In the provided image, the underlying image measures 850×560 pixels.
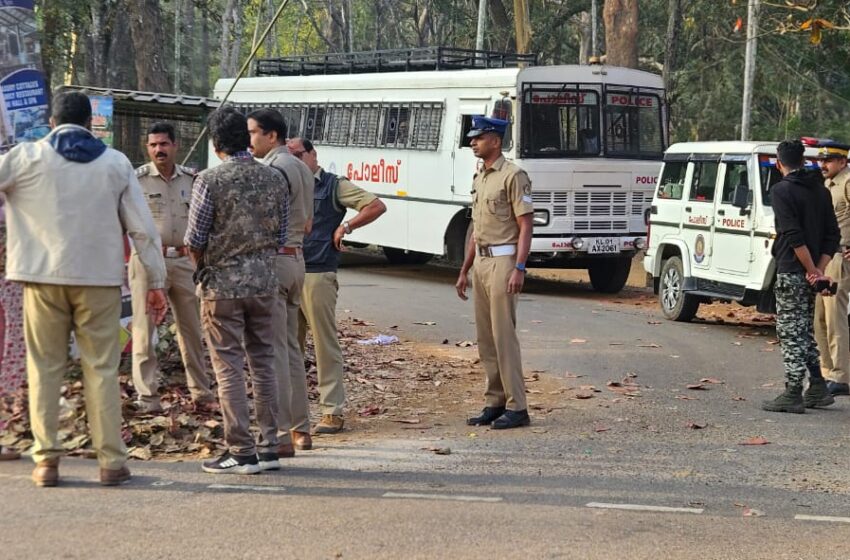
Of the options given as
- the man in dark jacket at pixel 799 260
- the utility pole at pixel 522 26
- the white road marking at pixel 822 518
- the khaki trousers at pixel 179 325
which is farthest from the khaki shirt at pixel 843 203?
the utility pole at pixel 522 26

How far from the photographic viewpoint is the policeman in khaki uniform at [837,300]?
10524 millimetres

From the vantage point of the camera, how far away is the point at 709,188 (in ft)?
49.2

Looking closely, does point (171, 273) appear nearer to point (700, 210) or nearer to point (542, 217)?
point (700, 210)

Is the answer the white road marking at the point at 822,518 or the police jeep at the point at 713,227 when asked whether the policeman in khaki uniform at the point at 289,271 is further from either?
the police jeep at the point at 713,227

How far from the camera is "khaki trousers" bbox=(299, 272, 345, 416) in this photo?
27.7 feet

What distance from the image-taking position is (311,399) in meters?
10.0

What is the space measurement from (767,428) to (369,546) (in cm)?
419

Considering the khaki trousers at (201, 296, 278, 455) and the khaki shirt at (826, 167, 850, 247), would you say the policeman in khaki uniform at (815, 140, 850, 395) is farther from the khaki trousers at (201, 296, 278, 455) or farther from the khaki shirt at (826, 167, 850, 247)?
the khaki trousers at (201, 296, 278, 455)

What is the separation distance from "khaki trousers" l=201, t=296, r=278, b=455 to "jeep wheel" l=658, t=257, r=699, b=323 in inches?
359

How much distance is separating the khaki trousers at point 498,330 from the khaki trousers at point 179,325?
71.6 inches

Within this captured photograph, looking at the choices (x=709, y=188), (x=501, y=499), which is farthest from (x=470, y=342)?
(x=501, y=499)

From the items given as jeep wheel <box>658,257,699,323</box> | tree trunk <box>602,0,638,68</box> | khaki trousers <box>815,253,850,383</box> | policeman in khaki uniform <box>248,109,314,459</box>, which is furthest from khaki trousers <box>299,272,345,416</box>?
tree trunk <box>602,0,638,68</box>

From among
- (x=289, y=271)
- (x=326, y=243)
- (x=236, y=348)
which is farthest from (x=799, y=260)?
(x=236, y=348)

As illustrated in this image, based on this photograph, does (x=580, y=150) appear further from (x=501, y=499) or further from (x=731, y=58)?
(x=731, y=58)
